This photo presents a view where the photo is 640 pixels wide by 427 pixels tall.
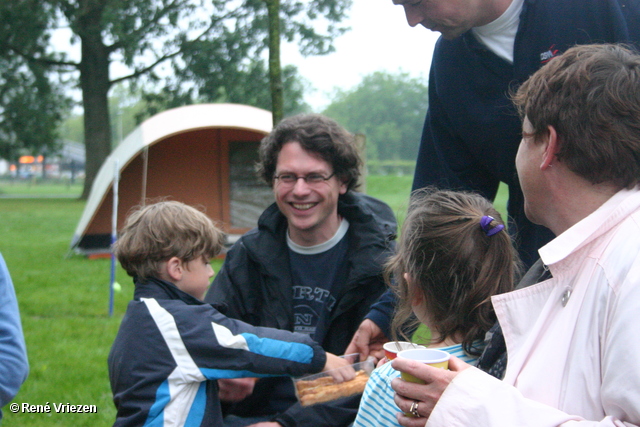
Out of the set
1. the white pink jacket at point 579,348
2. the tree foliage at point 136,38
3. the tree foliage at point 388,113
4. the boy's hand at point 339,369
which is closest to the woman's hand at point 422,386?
the white pink jacket at point 579,348

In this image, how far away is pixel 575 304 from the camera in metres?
1.28

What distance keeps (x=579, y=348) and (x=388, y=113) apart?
158 feet

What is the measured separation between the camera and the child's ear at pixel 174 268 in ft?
7.98

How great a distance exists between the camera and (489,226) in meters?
1.79

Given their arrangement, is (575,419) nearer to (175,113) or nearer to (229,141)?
→ (175,113)

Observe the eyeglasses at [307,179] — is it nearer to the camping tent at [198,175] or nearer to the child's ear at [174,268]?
the child's ear at [174,268]

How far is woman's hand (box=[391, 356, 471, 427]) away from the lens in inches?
54.8

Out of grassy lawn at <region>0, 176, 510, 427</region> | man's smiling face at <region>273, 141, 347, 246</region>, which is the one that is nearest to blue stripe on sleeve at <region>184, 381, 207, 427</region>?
man's smiling face at <region>273, 141, 347, 246</region>

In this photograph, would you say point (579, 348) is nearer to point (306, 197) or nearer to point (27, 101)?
point (306, 197)

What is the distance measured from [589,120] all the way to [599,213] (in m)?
0.19

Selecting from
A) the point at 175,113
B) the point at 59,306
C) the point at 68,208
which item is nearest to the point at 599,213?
the point at 59,306

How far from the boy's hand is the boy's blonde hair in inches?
25.7

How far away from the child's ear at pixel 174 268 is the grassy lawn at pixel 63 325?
0.87m

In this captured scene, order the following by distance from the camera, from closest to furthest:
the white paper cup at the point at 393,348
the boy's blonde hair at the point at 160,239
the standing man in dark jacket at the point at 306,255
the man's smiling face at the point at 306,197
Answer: the white paper cup at the point at 393,348, the boy's blonde hair at the point at 160,239, the standing man in dark jacket at the point at 306,255, the man's smiling face at the point at 306,197
